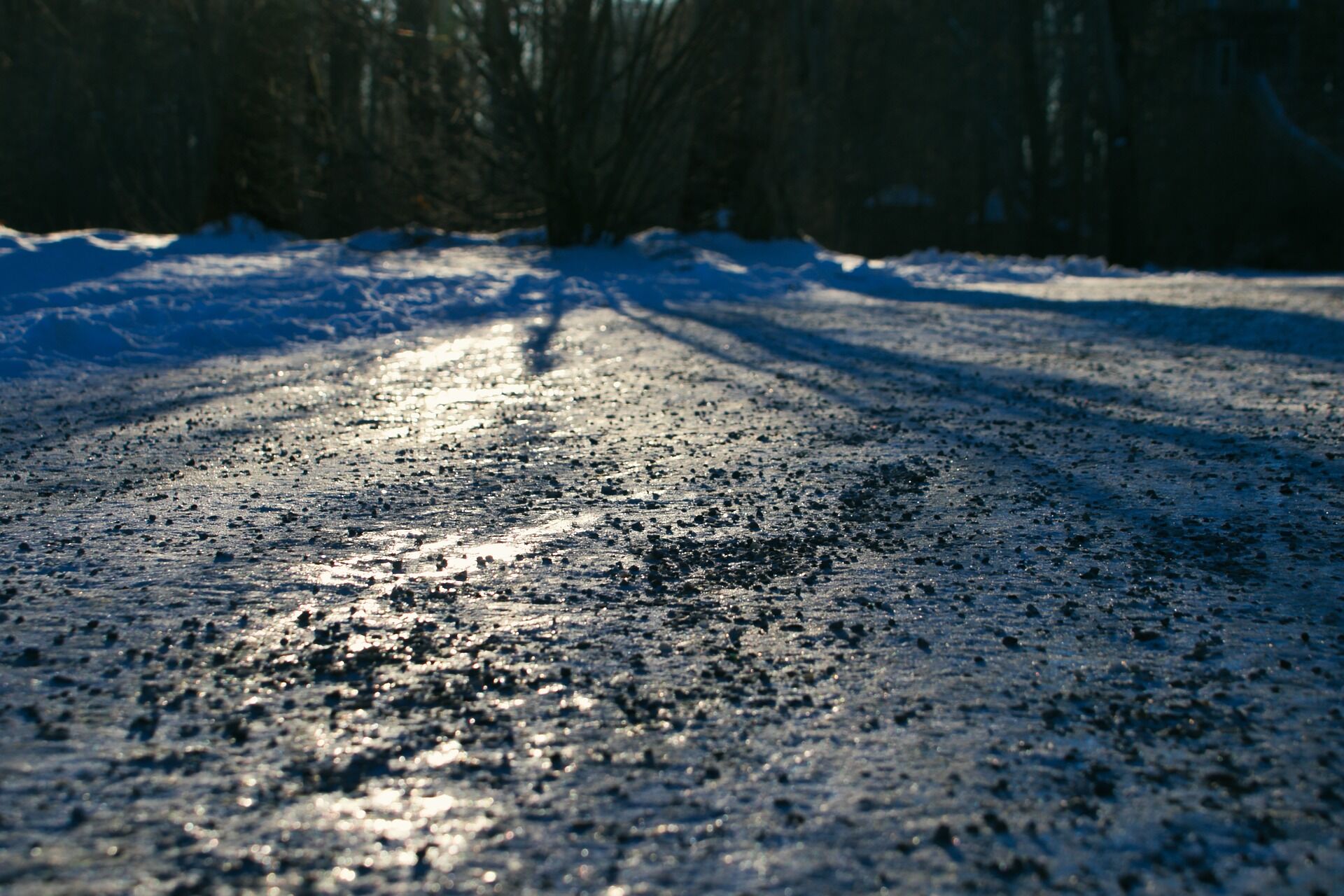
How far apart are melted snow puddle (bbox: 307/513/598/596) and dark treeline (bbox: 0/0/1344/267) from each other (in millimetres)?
9487

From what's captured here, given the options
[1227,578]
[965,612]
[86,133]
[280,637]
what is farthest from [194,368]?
[86,133]

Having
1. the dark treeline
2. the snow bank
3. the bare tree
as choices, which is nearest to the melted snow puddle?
the snow bank

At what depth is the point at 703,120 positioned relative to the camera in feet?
44.0

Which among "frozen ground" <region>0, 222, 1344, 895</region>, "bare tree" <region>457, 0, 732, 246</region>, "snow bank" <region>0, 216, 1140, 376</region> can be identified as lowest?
"frozen ground" <region>0, 222, 1344, 895</region>

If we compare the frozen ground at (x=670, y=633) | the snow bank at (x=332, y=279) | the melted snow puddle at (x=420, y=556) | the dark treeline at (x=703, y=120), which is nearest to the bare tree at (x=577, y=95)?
the dark treeline at (x=703, y=120)

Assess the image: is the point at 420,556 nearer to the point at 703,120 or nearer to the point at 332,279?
the point at 332,279

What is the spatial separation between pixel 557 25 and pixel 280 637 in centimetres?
1101

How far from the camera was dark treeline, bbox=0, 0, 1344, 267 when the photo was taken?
1224 centimetres

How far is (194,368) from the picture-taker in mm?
5410

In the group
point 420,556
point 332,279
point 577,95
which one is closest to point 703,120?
point 577,95

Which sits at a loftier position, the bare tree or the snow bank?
the bare tree

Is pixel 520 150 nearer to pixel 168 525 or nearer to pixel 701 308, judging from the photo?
pixel 701 308

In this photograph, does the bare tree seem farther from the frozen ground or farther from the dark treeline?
the frozen ground

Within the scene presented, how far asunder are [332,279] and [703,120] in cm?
683
